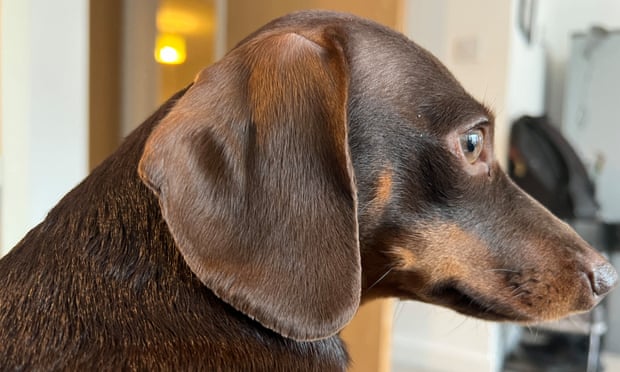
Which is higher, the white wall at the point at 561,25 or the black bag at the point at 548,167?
the white wall at the point at 561,25

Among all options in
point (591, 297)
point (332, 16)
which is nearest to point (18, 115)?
point (332, 16)

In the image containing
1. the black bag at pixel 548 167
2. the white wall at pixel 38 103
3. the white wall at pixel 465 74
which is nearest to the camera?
the white wall at pixel 38 103

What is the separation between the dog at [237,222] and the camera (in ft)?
2.40

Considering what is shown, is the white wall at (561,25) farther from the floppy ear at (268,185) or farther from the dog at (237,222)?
the floppy ear at (268,185)

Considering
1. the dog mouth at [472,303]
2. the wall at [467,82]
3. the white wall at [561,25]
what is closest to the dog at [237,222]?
the dog mouth at [472,303]

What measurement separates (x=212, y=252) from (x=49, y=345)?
0.20m

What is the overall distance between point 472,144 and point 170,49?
1.77m

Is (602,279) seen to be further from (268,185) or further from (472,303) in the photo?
(268,185)

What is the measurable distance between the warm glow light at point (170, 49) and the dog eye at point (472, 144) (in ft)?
5.47

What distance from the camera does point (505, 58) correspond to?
2.81 m

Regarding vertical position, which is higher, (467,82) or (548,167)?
(467,82)

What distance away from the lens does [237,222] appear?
755 mm

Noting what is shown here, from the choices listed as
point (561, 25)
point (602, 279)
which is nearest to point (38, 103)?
point (602, 279)

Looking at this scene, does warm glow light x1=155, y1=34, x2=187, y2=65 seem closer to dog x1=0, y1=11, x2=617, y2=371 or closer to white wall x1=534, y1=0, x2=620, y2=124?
dog x1=0, y1=11, x2=617, y2=371
